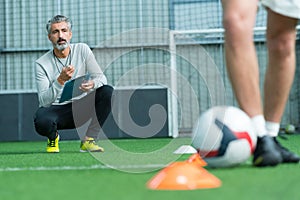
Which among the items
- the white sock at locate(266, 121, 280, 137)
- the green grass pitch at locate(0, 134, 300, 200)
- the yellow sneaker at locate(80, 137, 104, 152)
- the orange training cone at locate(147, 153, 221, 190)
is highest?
the white sock at locate(266, 121, 280, 137)

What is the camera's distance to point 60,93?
14.0 feet

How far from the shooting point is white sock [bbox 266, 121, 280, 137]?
2.74 meters

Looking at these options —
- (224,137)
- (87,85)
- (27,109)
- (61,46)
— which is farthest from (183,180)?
(27,109)

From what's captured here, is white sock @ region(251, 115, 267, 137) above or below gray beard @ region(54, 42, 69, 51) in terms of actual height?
below

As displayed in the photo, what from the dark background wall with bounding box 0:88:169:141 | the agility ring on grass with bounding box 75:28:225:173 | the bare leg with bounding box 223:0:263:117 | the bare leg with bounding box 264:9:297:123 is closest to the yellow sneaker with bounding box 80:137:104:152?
the bare leg with bounding box 264:9:297:123

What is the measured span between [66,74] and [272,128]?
149 centimetres

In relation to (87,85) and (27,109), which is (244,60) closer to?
(87,85)

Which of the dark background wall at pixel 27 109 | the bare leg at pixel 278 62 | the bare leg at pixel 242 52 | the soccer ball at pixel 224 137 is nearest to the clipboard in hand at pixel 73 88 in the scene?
the bare leg at pixel 278 62

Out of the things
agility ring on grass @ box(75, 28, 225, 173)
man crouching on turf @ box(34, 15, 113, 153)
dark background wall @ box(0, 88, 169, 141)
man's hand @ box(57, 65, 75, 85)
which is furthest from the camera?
dark background wall @ box(0, 88, 169, 141)

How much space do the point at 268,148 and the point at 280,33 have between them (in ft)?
2.00

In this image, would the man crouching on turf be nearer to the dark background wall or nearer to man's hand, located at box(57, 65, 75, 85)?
man's hand, located at box(57, 65, 75, 85)

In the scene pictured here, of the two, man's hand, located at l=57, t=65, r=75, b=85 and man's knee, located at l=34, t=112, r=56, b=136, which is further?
man's knee, located at l=34, t=112, r=56, b=136

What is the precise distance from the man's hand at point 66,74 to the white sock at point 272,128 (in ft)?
4.63

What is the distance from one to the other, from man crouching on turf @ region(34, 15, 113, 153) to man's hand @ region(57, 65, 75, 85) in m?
0.27
